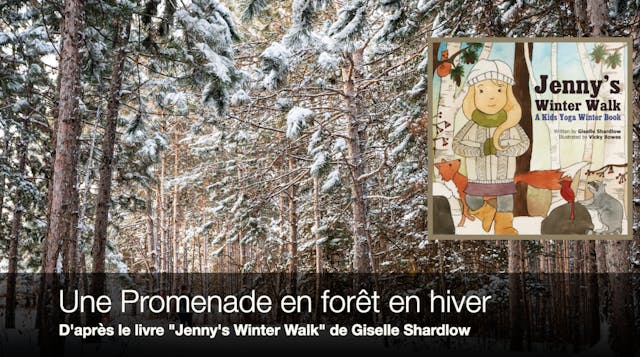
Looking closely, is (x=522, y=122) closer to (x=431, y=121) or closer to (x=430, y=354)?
(x=431, y=121)

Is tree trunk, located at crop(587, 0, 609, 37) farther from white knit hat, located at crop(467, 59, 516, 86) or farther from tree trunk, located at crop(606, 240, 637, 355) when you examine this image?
tree trunk, located at crop(606, 240, 637, 355)

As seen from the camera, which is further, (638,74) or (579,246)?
(579,246)

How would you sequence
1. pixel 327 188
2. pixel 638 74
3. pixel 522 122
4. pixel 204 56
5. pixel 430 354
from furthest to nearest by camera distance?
pixel 327 188
pixel 430 354
pixel 204 56
pixel 638 74
pixel 522 122

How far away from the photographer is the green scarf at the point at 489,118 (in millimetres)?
6102

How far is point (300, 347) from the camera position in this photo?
11.1 meters

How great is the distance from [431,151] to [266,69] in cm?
398

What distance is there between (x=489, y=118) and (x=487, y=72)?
54 centimetres

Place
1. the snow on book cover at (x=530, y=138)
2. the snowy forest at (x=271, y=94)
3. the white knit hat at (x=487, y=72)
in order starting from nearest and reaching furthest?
the snow on book cover at (x=530, y=138) < the white knit hat at (x=487, y=72) < the snowy forest at (x=271, y=94)

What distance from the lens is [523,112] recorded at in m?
6.03

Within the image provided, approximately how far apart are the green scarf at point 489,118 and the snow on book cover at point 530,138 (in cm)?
1

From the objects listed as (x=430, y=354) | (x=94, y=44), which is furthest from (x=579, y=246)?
(x=94, y=44)

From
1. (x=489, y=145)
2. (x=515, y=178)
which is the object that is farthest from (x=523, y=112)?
(x=515, y=178)

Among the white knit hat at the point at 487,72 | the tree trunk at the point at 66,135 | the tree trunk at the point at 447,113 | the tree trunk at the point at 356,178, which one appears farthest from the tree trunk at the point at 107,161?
the white knit hat at the point at 487,72

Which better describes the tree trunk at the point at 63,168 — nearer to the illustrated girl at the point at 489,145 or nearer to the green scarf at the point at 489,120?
the illustrated girl at the point at 489,145
